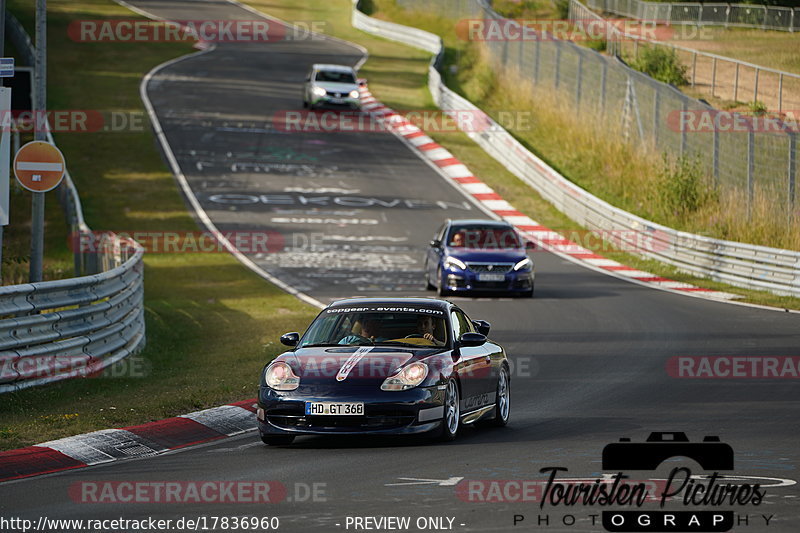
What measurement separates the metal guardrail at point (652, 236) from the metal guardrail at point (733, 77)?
16.3 feet

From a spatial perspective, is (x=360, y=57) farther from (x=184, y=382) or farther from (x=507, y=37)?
(x=184, y=382)

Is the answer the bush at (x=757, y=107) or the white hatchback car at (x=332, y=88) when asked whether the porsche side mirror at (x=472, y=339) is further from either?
the white hatchback car at (x=332, y=88)

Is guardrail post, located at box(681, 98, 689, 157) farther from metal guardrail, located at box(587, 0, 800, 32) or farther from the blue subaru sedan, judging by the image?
metal guardrail, located at box(587, 0, 800, 32)

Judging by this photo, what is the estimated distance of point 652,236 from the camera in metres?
31.5

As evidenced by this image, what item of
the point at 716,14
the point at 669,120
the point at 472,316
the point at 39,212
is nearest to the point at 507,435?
the point at 39,212

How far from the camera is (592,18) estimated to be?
208 feet

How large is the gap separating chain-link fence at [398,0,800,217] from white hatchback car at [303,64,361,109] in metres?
6.68

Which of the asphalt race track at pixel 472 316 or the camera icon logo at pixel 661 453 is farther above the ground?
the camera icon logo at pixel 661 453

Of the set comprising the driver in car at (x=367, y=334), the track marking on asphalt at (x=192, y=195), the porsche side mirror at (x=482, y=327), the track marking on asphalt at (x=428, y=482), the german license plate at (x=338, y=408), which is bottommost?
the track marking on asphalt at (x=192, y=195)

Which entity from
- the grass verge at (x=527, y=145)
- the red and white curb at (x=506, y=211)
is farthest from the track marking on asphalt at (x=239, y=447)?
the red and white curb at (x=506, y=211)

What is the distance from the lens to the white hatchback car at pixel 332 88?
48.1 metres

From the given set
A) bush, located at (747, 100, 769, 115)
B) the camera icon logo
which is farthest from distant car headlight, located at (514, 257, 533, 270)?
bush, located at (747, 100, 769, 115)

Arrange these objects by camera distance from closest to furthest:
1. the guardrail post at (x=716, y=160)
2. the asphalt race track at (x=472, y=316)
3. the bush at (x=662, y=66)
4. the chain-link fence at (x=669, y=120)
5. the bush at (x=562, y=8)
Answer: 1. the asphalt race track at (x=472, y=316)
2. the chain-link fence at (x=669, y=120)
3. the guardrail post at (x=716, y=160)
4. the bush at (x=662, y=66)
5. the bush at (x=562, y=8)

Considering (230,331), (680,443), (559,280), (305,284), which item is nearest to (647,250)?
(559,280)
